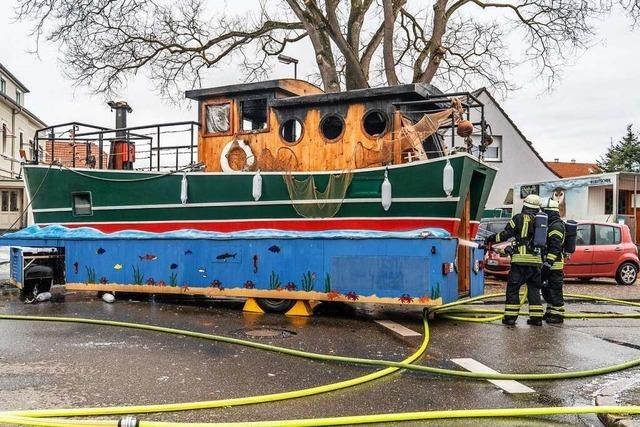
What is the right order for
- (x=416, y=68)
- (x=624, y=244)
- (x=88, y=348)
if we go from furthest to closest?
(x=416, y=68) < (x=624, y=244) < (x=88, y=348)

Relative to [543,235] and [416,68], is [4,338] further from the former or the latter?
[416,68]

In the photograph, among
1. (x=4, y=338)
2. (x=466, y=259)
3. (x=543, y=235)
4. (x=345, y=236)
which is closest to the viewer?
(x=4, y=338)

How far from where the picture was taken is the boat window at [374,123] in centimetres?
1105

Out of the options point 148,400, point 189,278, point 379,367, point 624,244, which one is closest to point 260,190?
point 189,278

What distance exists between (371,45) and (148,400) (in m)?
18.0

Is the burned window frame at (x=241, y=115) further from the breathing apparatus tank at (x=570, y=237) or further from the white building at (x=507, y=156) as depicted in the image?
the white building at (x=507, y=156)

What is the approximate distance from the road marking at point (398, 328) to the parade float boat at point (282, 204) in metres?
0.39

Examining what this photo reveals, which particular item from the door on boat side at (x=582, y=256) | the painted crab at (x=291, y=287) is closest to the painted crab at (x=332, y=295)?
the painted crab at (x=291, y=287)

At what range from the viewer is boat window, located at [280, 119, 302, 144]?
1177 cm

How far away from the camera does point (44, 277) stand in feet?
36.5

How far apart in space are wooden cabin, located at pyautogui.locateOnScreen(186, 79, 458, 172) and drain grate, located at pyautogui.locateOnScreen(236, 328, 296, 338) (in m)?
3.78

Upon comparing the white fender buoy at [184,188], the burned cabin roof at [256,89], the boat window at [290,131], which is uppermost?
the burned cabin roof at [256,89]

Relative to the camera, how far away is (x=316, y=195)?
1072cm

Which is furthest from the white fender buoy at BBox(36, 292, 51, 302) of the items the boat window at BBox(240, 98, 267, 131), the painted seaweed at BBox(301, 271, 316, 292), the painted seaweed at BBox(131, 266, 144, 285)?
the painted seaweed at BBox(301, 271, 316, 292)
